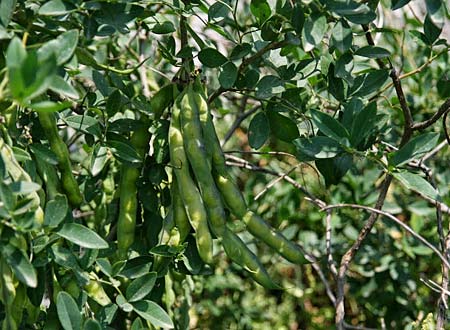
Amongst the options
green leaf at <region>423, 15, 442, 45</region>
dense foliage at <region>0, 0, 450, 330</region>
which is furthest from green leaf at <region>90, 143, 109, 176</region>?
green leaf at <region>423, 15, 442, 45</region>

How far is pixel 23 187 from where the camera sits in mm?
959

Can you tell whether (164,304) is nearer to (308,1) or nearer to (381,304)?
(308,1)

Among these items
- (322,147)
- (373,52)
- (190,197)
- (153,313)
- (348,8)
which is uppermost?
(348,8)

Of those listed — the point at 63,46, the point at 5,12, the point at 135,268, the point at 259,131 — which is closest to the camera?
the point at 63,46

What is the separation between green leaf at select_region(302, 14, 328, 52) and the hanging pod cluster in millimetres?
251

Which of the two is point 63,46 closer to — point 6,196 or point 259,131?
point 6,196

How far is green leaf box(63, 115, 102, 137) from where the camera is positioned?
1298 millimetres

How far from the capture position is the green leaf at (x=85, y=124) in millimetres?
1298

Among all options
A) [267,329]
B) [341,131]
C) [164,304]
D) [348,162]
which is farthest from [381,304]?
[341,131]

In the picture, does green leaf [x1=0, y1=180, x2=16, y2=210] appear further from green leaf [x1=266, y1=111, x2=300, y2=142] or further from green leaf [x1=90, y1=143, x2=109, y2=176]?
green leaf [x1=266, y1=111, x2=300, y2=142]

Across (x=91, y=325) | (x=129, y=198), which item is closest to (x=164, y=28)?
(x=129, y=198)

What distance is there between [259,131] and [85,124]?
300 millimetres

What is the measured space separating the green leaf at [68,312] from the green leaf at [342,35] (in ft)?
1.74

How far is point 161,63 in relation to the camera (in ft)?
7.31
